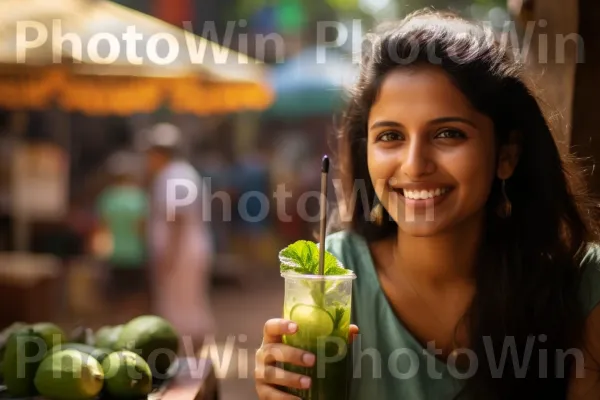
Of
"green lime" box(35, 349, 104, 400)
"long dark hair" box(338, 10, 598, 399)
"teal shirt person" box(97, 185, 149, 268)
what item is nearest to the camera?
"green lime" box(35, 349, 104, 400)

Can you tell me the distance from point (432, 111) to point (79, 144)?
7111 mm

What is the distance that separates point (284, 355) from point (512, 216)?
2.25 feet

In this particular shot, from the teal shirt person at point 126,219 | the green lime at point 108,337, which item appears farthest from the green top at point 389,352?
the teal shirt person at point 126,219

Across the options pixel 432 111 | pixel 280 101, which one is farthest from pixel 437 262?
pixel 280 101

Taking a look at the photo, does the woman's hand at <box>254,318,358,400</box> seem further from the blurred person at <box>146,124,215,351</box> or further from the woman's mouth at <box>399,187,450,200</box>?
the blurred person at <box>146,124,215,351</box>

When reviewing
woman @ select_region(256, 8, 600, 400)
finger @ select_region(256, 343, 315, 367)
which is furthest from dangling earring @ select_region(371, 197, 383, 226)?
finger @ select_region(256, 343, 315, 367)

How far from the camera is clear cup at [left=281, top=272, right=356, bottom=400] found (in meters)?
1.33

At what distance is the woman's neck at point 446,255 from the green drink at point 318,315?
353 mm

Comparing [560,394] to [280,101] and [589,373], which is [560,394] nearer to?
[589,373]

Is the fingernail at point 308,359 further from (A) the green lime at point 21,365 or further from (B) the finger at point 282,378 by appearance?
(A) the green lime at point 21,365

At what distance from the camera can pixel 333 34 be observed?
2881 millimetres

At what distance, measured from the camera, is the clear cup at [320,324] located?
1334 millimetres

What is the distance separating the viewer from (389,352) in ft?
5.41

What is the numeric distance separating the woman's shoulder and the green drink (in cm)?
58
